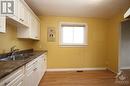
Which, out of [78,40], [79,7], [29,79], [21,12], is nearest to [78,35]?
[78,40]

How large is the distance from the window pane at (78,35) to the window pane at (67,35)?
178 millimetres

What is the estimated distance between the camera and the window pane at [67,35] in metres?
5.42

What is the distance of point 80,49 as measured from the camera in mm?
5398

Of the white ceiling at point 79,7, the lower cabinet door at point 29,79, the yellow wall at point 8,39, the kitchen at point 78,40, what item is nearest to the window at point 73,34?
the kitchen at point 78,40

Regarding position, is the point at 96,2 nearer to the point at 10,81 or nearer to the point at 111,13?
the point at 111,13

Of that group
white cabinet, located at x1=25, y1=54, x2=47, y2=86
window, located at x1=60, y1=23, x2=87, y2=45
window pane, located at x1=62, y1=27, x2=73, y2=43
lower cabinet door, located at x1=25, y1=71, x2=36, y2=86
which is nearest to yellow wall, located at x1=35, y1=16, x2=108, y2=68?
window, located at x1=60, y1=23, x2=87, y2=45

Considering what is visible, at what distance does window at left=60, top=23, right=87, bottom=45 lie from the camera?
212 inches

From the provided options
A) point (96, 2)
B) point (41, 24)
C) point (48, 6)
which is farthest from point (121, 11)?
point (41, 24)

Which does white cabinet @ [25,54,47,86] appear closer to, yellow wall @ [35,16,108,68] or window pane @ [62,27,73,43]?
yellow wall @ [35,16,108,68]

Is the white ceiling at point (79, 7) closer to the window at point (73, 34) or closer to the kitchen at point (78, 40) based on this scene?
the kitchen at point (78, 40)

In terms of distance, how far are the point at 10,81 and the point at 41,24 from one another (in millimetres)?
4016

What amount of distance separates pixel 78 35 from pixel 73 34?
0.23m

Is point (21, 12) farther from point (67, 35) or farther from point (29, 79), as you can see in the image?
point (67, 35)

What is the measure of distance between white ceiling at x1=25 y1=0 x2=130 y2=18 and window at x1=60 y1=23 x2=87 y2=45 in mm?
521
